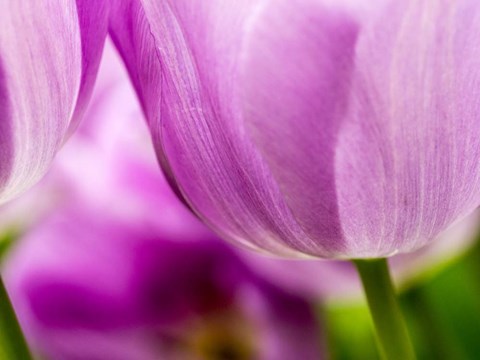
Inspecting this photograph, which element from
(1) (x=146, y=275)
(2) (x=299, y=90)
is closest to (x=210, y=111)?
(2) (x=299, y=90)

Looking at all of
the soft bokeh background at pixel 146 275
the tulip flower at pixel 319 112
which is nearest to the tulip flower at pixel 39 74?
the tulip flower at pixel 319 112

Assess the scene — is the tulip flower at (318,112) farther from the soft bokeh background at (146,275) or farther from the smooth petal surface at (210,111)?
the soft bokeh background at (146,275)

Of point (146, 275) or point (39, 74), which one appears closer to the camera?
point (39, 74)

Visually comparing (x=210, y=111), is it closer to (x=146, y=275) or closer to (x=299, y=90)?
(x=299, y=90)

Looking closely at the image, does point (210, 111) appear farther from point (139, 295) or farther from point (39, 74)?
point (139, 295)

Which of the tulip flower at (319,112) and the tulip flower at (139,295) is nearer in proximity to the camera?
the tulip flower at (319,112)

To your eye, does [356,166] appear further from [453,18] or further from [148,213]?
[148,213]

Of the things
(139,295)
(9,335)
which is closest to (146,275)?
(139,295)
